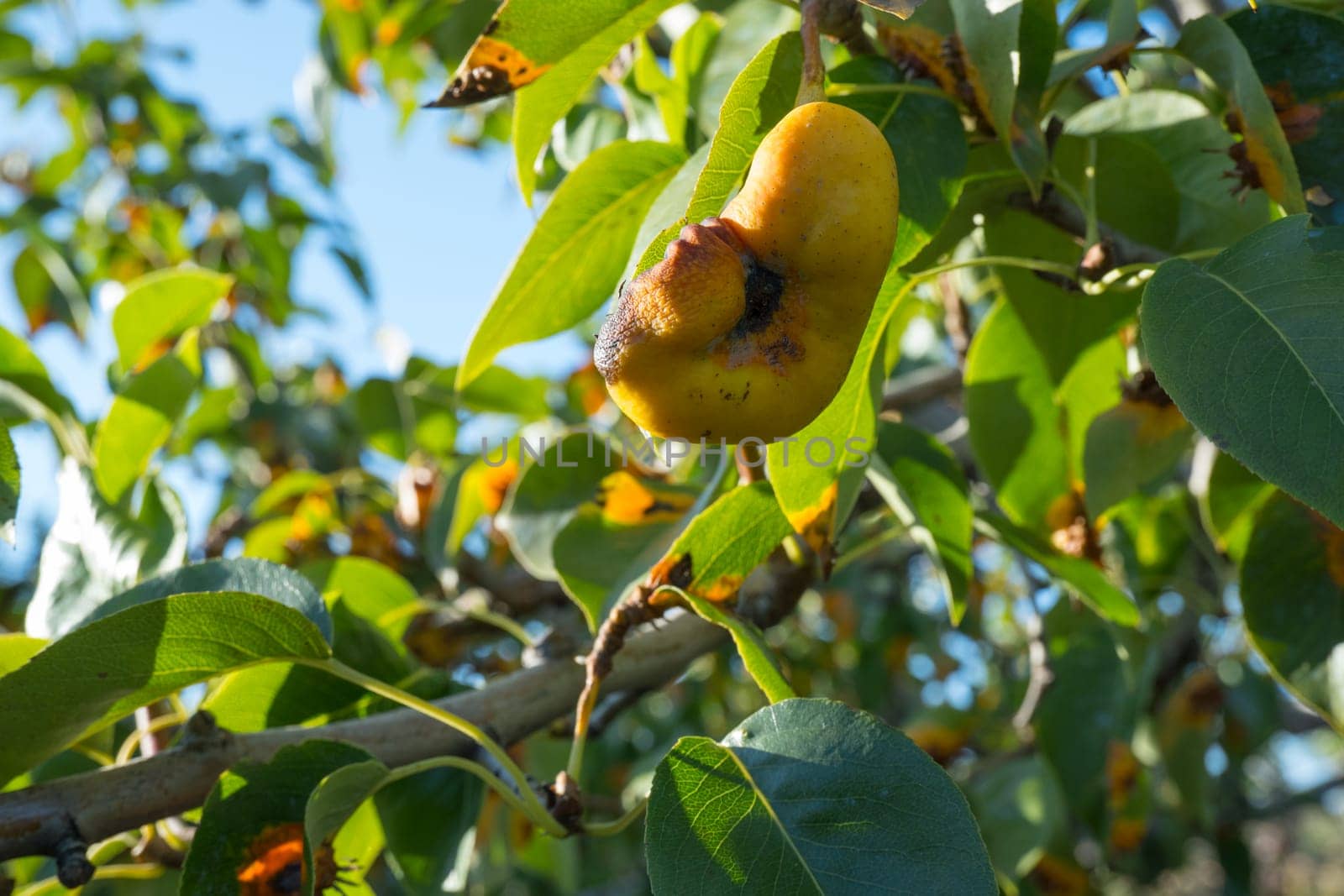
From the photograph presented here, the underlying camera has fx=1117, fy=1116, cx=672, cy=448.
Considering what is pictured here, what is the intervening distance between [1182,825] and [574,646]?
2.07 meters

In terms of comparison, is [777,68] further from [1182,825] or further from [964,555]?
[1182,825]

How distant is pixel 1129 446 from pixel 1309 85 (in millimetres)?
357

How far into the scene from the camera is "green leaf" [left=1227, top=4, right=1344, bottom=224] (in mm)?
913

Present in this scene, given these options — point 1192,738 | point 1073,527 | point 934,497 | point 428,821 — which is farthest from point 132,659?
point 1192,738

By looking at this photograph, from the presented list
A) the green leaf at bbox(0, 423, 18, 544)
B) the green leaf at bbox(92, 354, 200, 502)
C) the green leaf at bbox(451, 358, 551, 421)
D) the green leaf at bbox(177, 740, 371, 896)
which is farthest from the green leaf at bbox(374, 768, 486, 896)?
the green leaf at bbox(451, 358, 551, 421)

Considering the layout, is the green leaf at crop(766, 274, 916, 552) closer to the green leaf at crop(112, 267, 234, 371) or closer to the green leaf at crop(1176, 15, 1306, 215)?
the green leaf at crop(1176, 15, 1306, 215)

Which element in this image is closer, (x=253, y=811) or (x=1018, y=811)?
(x=253, y=811)

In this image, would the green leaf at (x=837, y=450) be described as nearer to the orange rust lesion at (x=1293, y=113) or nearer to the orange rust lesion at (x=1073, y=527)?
the orange rust lesion at (x=1293, y=113)

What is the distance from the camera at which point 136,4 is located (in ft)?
13.3

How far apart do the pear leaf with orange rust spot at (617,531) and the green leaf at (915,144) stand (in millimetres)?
333

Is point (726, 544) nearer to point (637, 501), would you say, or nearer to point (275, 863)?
point (637, 501)

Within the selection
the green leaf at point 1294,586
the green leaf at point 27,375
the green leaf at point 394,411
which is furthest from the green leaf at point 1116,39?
the green leaf at point 394,411

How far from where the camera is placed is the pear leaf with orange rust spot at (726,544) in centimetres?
91

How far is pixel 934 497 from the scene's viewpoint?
1.14m
